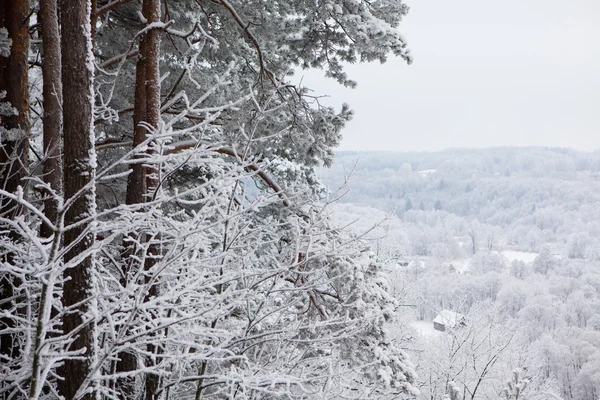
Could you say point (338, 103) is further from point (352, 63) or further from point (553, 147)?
point (553, 147)

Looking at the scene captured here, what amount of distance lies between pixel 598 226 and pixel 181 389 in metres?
98.0

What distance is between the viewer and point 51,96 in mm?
3633

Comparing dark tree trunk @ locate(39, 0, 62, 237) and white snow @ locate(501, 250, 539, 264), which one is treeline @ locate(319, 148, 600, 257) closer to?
white snow @ locate(501, 250, 539, 264)

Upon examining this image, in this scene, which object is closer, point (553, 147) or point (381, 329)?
point (381, 329)

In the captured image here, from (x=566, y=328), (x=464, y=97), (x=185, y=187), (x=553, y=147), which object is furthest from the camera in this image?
(x=464, y=97)

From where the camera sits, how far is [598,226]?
83688 millimetres

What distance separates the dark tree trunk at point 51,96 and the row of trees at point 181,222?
2 centimetres

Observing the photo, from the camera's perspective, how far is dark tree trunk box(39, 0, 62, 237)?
3.46 meters

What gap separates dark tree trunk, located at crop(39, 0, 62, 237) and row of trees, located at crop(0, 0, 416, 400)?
0.05 ft

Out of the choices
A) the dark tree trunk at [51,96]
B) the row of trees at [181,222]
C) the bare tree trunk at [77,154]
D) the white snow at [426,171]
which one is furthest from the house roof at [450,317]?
the white snow at [426,171]

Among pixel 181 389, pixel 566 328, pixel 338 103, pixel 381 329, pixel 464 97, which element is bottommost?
pixel 566 328

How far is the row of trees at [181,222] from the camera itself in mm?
2242

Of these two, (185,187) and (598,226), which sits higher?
(185,187)

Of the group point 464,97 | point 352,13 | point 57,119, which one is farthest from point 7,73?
point 464,97
